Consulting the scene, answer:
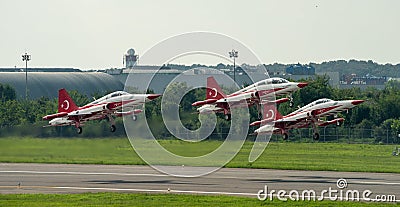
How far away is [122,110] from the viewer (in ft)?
271

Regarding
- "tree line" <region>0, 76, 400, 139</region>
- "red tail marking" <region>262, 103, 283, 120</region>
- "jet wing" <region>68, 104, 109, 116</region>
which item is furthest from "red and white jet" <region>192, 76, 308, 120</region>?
"jet wing" <region>68, 104, 109, 116</region>

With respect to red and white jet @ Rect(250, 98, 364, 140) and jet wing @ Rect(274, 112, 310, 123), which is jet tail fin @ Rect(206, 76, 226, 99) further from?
jet wing @ Rect(274, 112, 310, 123)

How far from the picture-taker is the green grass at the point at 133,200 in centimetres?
5228

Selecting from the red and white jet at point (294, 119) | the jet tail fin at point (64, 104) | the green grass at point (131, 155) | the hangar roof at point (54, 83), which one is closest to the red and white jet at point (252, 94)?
the red and white jet at point (294, 119)

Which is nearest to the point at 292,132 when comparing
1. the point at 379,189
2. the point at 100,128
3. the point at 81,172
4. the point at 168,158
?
the point at 168,158

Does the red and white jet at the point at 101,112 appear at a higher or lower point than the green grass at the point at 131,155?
higher

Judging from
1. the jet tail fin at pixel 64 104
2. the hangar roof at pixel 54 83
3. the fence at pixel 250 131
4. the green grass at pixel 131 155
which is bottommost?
the green grass at pixel 131 155

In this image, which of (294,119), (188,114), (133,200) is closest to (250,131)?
(188,114)

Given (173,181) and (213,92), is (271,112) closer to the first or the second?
(213,92)

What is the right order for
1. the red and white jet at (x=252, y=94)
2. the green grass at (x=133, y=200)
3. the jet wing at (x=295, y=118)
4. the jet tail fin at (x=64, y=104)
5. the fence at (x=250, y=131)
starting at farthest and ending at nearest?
the jet tail fin at (x=64, y=104), the fence at (x=250, y=131), the jet wing at (x=295, y=118), the red and white jet at (x=252, y=94), the green grass at (x=133, y=200)

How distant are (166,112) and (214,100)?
4716 mm

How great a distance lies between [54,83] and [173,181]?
4882 inches

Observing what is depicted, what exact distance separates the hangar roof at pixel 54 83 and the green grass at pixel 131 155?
90.6 metres

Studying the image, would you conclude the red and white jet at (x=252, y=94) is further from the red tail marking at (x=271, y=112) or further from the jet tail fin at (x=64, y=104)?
the jet tail fin at (x=64, y=104)
